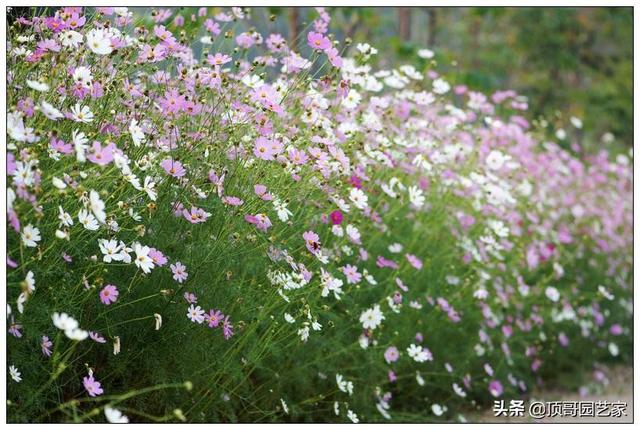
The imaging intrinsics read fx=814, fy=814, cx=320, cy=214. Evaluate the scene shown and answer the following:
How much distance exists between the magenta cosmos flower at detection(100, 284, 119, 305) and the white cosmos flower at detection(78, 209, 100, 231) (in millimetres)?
195

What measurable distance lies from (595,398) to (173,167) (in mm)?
2988

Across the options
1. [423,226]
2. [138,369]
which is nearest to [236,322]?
[138,369]

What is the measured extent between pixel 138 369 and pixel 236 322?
0.34 m

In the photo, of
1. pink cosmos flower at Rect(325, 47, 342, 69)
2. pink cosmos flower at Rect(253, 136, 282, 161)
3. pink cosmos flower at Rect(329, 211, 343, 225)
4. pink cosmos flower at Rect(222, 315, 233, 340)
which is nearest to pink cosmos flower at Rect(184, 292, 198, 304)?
pink cosmos flower at Rect(222, 315, 233, 340)

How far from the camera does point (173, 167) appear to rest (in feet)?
7.80

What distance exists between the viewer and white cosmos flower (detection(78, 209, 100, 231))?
2.10 meters

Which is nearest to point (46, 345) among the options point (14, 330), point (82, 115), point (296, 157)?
point (14, 330)

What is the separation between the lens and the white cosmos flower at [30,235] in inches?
80.0

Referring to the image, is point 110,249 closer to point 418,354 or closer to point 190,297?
point 190,297

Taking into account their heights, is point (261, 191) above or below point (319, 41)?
below

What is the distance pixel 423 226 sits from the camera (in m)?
3.67

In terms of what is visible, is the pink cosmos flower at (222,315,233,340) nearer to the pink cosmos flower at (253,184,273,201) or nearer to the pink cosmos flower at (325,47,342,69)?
the pink cosmos flower at (253,184,273,201)
